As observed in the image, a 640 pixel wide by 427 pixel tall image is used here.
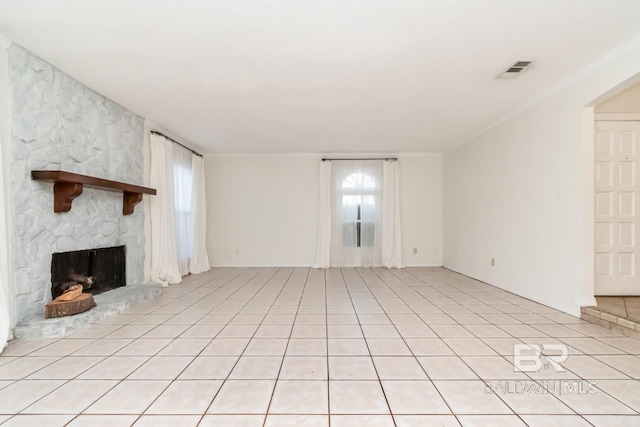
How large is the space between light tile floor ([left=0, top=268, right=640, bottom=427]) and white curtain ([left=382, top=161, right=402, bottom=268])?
3025 mm

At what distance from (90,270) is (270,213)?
3.75 metres

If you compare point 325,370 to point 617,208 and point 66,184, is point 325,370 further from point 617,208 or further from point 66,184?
point 617,208

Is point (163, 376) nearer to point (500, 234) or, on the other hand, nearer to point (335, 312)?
point (335, 312)

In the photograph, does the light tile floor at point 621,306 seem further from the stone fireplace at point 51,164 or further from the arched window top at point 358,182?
the stone fireplace at point 51,164

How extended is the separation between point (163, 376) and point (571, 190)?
412cm

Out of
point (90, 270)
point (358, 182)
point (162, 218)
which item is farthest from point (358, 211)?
point (90, 270)

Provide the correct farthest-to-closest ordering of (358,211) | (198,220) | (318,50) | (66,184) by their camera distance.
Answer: (358,211) < (198,220) < (66,184) < (318,50)

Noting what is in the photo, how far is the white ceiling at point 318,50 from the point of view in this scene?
7.21 feet

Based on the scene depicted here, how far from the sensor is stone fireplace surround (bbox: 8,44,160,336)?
270 centimetres

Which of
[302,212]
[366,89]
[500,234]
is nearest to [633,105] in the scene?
[500,234]

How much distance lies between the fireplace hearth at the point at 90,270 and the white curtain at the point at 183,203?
1.49 m

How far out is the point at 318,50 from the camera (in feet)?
8.89

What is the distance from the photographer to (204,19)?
2295 mm

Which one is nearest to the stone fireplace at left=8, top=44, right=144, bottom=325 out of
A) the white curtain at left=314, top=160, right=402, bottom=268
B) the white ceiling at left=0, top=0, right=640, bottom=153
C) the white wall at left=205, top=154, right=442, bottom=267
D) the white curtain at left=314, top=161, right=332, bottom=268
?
the white ceiling at left=0, top=0, right=640, bottom=153
